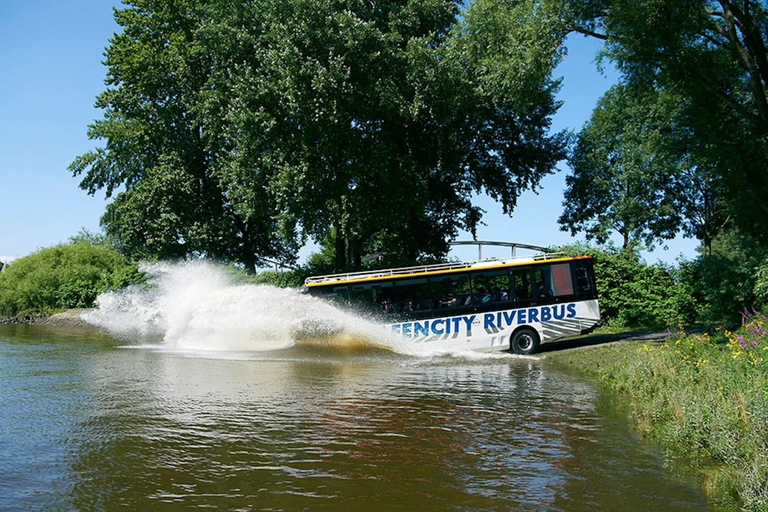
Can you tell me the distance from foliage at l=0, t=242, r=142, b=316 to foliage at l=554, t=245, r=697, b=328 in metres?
27.5

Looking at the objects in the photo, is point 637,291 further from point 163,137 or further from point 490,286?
point 163,137

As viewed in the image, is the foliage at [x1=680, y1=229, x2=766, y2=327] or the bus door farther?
the bus door

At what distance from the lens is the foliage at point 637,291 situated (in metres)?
24.8

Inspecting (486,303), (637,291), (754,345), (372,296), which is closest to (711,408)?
(754,345)

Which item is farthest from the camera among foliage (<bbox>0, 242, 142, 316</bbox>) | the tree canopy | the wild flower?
foliage (<bbox>0, 242, 142, 316</bbox>)

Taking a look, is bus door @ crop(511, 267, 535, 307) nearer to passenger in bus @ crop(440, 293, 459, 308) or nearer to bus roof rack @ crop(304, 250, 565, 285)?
bus roof rack @ crop(304, 250, 565, 285)

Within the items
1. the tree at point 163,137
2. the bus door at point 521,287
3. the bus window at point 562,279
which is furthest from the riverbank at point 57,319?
the bus window at point 562,279

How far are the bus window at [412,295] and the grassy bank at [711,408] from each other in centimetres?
727

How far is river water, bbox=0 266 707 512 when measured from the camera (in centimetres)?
711

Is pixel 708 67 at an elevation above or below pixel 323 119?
below

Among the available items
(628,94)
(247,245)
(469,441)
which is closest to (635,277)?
(628,94)

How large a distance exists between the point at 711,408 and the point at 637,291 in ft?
58.2

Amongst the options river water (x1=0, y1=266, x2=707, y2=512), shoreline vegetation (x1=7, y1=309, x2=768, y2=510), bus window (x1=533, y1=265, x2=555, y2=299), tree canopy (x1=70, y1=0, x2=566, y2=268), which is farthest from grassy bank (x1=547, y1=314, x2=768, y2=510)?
tree canopy (x1=70, y1=0, x2=566, y2=268)

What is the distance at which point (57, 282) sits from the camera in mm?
43500
